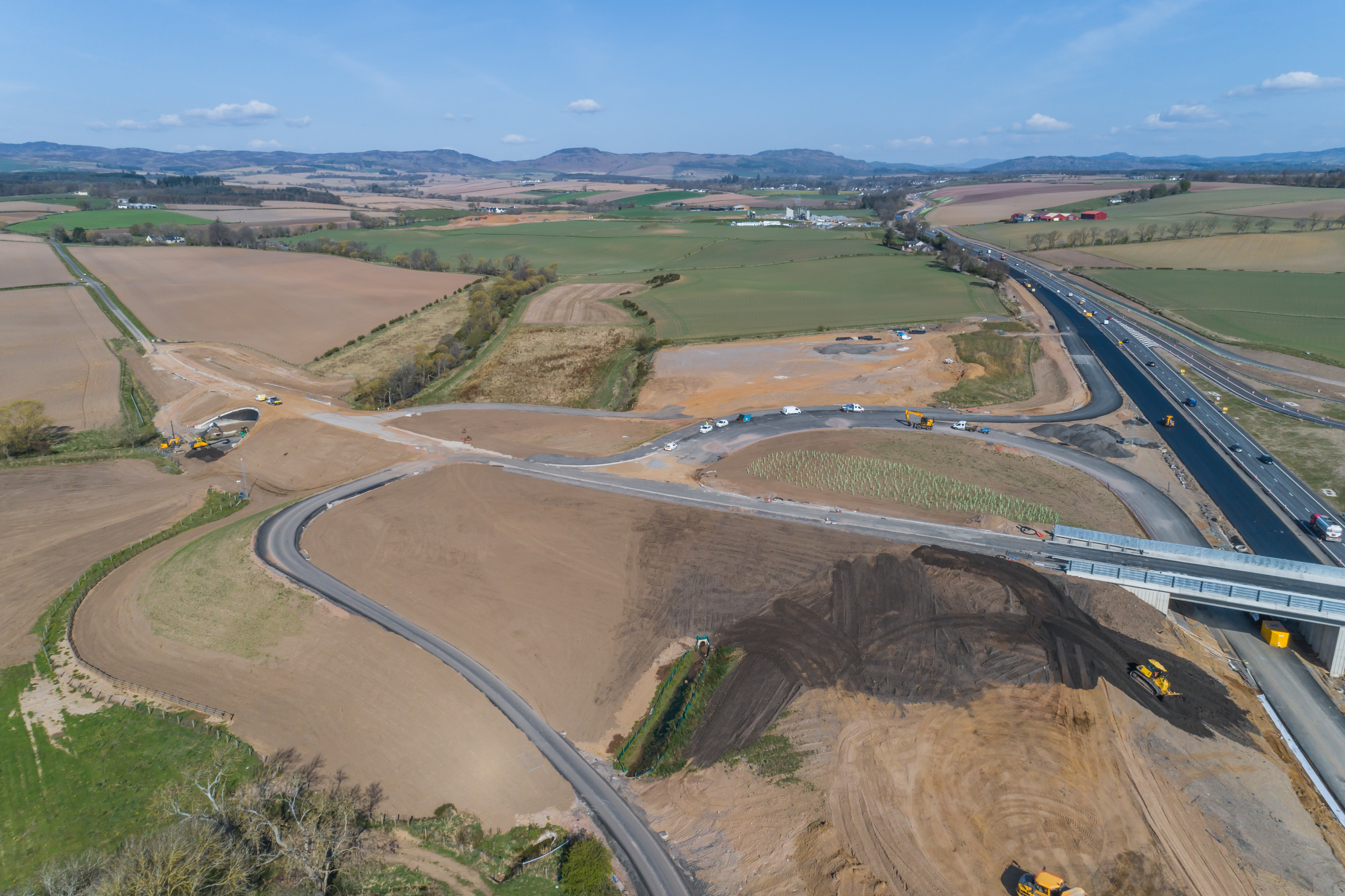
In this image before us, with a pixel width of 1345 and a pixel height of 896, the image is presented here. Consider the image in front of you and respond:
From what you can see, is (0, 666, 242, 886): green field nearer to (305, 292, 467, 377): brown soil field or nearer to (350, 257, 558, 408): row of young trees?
(350, 257, 558, 408): row of young trees

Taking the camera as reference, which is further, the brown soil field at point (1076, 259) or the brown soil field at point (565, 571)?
the brown soil field at point (1076, 259)

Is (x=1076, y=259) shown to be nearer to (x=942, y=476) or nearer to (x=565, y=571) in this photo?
(x=942, y=476)

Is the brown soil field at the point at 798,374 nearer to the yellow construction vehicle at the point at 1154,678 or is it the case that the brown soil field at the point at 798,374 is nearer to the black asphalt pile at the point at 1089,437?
the black asphalt pile at the point at 1089,437

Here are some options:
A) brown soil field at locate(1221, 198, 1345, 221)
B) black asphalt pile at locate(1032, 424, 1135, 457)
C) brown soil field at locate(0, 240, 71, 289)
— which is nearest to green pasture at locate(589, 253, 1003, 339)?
black asphalt pile at locate(1032, 424, 1135, 457)

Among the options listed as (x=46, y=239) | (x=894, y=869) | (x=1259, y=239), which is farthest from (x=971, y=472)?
(x=46, y=239)

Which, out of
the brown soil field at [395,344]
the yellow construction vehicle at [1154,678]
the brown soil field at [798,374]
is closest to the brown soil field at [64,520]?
the brown soil field at [395,344]

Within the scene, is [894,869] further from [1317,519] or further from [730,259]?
[730,259]

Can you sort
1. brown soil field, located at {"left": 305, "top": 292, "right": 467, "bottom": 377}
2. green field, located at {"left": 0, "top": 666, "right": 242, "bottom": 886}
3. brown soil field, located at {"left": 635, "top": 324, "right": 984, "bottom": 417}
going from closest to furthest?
green field, located at {"left": 0, "top": 666, "right": 242, "bottom": 886}, brown soil field, located at {"left": 635, "top": 324, "right": 984, "bottom": 417}, brown soil field, located at {"left": 305, "top": 292, "right": 467, "bottom": 377}
